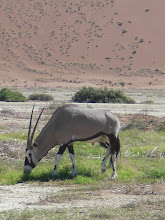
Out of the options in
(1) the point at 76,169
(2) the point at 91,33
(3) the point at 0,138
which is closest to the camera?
(1) the point at 76,169

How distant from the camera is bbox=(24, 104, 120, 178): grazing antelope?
1198 cm

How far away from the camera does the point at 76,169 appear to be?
11.9 metres

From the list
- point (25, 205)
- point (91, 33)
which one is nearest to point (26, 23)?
point (91, 33)

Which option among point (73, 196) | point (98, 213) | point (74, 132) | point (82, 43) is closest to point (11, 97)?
point (74, 132)

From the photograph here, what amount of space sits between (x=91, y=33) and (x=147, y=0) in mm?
20010

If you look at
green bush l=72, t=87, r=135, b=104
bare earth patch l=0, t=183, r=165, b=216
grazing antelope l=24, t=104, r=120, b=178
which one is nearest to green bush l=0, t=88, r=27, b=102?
green bush l=72, t=87, r=135, b=104

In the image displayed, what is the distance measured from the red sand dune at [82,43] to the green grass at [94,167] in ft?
207

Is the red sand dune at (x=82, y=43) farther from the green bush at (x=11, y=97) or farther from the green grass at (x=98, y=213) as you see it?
the green grass at (x=98, y=213)

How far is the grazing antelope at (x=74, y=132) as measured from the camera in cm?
1198

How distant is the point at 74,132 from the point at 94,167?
3.24ft

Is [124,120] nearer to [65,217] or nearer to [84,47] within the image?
[65,217]

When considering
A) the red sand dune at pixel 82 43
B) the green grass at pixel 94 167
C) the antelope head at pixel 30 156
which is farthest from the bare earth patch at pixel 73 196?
the red sand dune at pixel 82 43

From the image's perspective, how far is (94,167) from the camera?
12.4 meters

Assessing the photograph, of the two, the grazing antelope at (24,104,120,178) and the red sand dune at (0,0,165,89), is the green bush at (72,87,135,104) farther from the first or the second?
the red sand dune at (0,0,165,89)
